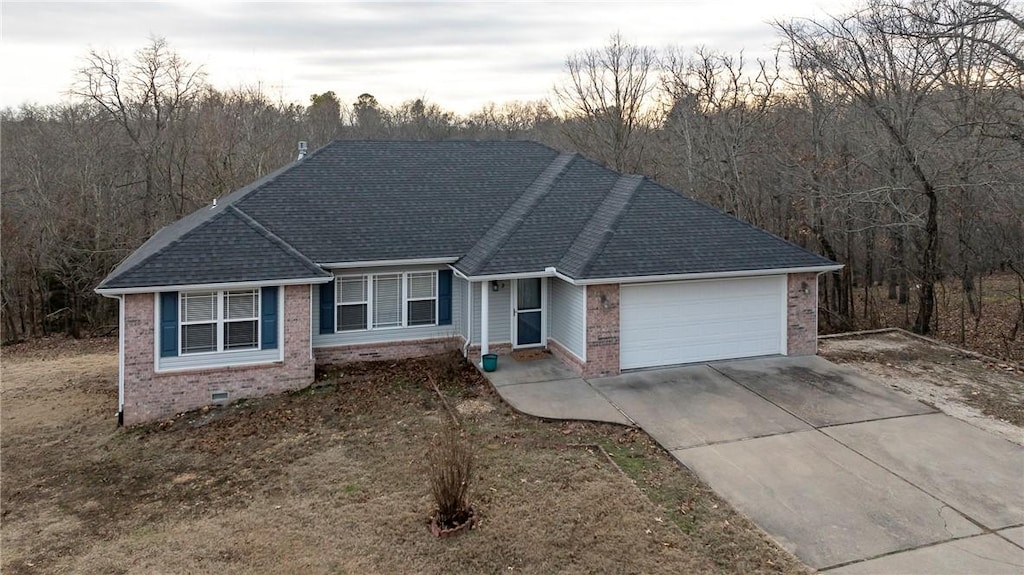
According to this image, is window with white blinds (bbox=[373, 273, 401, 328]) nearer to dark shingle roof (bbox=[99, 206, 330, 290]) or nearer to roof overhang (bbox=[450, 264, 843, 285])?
roof overhang (bbox=[450, 264, 843, 285])

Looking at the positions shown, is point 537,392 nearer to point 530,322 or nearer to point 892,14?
point 530,322

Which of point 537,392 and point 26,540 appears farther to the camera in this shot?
point 537,392

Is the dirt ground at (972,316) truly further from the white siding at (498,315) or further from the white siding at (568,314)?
the white siding at (498,315)

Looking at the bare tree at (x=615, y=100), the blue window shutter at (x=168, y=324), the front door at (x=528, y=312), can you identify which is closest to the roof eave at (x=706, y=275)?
the front door at (x=528, y=312)

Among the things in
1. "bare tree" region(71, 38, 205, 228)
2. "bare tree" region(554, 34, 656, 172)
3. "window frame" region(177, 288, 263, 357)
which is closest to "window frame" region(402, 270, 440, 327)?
"window frame" region(177, 288, 263, 357)

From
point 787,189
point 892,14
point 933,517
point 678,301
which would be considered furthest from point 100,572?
point 787,189

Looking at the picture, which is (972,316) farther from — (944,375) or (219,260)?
(219,260)

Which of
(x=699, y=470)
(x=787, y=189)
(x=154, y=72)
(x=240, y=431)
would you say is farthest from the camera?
(x=154, y=72)
